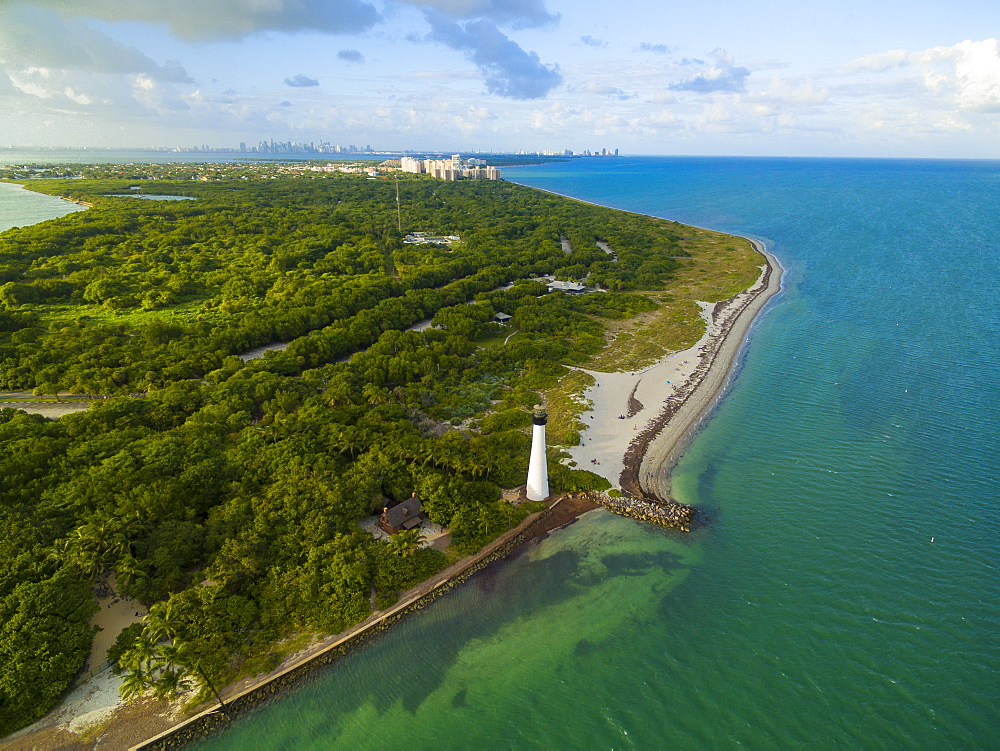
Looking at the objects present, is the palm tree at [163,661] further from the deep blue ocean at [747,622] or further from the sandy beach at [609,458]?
the deep blue ocean at [747,622]

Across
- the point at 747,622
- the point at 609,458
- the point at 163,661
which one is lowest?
the point at 747,622

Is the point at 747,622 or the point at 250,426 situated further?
the point at 250,426

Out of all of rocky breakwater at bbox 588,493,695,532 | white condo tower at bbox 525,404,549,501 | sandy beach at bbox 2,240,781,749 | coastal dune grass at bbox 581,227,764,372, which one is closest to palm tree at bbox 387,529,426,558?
sandy beach at bbox 2,240,781,749

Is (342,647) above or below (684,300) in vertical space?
below

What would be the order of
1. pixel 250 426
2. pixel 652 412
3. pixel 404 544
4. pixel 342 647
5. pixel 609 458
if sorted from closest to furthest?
pixel 342 647
pixel 404 544
pixel 250 426
pixel 609 458
pixel 652 412

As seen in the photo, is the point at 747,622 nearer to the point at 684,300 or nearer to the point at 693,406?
the point at 693,406

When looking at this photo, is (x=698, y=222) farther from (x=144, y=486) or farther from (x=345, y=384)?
(x=144, y=486)

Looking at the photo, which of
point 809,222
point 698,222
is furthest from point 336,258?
point 809,222

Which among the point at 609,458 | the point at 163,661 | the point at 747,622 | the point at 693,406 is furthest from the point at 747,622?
the point at 163,661
